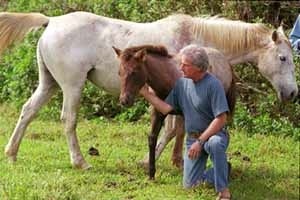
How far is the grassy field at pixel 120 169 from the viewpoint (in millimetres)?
6516

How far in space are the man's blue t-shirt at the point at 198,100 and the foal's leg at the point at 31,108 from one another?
1.71 m

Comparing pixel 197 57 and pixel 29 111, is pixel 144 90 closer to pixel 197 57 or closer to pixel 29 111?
pixel 197 57

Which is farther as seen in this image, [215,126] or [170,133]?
[170,133]

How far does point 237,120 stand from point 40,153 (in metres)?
3.29

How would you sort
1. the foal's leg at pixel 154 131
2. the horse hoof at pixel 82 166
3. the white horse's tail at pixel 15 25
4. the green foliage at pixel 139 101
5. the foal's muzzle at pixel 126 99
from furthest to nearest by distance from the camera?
the green foliage at pixel 139 101 < the white horse's tail at pixel 15 25 < the horse hoof at pixel 82 166 < the foal's leg at pixel 154 131 < the foal's muzzle at pixel 126 99

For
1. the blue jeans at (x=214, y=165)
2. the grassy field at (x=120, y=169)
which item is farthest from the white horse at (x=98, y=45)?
the blue jeans at (x=214, y=165)

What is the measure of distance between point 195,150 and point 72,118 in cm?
177

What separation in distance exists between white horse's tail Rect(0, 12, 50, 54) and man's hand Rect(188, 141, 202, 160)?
238 cm

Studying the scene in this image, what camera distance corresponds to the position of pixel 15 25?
787 centimetres

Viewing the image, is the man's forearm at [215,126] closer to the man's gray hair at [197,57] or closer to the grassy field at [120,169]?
the man's gray hair at [197,57]

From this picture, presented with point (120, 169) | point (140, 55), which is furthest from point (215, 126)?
point (120, 169)

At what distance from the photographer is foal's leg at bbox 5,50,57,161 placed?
7.80m

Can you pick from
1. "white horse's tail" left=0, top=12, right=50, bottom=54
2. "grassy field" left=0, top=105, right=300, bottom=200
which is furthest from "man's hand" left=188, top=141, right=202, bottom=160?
"white horse's tail" left=0, top=12, right=50, bottom=54

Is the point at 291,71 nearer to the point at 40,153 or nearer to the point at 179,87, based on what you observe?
the point at 179,87
